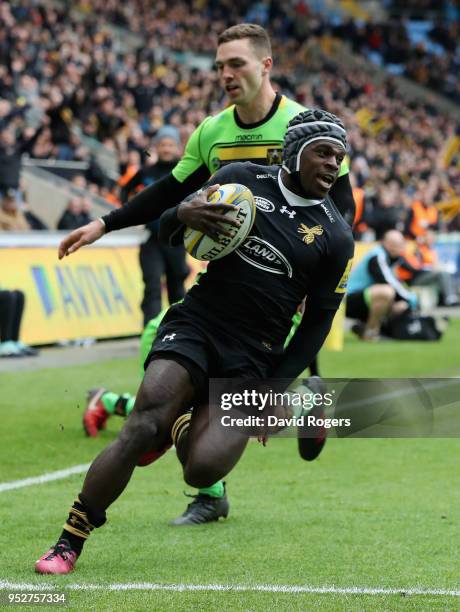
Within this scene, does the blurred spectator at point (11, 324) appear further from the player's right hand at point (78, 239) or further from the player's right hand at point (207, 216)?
the player's right hand at point (207, 216)

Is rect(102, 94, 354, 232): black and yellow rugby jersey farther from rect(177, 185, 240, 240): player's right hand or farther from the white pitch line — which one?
the white pitch line

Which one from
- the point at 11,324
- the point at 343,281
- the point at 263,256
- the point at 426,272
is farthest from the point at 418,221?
the point at 263,256

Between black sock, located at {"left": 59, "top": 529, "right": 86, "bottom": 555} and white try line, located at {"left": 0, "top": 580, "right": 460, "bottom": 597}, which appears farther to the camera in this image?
black sock, located at {"left": 59, "top": 529, "right": 86, "bottom": 555}

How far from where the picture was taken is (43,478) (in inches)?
285

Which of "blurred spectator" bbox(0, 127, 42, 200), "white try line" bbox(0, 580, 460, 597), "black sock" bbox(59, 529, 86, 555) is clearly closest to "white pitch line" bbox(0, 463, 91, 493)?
"black sock" bbox(59, 529, 86, 555)

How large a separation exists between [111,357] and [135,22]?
754 inches

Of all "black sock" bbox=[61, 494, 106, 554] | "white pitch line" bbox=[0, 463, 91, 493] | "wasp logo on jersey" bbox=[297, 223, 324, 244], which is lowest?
"white pitch line" bbox=[0, 463, 91, 493]

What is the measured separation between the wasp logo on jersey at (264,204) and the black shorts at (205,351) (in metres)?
0.53

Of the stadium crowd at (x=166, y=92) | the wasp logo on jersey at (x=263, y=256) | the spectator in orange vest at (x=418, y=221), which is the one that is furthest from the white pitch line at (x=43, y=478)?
the spectator in orange vest at (x=418, y=221)

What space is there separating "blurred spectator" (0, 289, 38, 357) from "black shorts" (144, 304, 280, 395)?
8.26 m

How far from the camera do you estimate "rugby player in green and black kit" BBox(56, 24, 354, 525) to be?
20.1ft

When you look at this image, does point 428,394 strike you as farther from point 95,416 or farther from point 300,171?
point 95,416

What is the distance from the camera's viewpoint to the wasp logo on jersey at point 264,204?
5.11 m

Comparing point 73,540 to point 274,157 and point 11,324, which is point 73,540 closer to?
point 274,157
